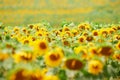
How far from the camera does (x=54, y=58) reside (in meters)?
3.96

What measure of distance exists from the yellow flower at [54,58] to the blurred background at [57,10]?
729 inches

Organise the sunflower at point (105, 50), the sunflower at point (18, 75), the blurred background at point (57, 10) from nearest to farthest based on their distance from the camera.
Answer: the sunflower at point (18, 75) < the sunflower at point (105, 50) < the blurred background at point (57, 10)

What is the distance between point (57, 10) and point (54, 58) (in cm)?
2064

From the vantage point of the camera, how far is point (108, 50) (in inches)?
164

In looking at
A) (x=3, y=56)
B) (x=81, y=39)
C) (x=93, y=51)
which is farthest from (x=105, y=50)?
(x=81, y=39)

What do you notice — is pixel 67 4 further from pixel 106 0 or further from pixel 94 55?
pixel 94 55

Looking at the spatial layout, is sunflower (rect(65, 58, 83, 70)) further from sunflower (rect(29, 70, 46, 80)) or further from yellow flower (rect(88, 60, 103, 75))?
sunflower (rect(29, 70, 46, 80))

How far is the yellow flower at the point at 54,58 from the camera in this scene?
3.93 m

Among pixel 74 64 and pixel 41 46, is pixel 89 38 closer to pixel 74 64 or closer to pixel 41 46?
pixel 41 46

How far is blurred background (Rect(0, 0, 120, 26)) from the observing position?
75.7 feet

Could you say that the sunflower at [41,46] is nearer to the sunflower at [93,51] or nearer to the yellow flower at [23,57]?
the sunflower at [93,51]

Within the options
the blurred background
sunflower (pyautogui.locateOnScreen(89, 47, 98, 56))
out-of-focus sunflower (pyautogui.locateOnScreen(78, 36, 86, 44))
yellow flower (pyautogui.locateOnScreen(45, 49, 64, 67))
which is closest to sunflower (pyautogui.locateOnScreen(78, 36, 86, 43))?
out-of-focus sunflower (pyautogui.locateOnScreen(78, 36, 86, 44))

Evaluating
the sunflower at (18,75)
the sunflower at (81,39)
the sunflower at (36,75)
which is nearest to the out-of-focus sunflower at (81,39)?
the sunflower at (81,39)

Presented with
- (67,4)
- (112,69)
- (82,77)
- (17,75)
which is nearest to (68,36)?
(112,69)
